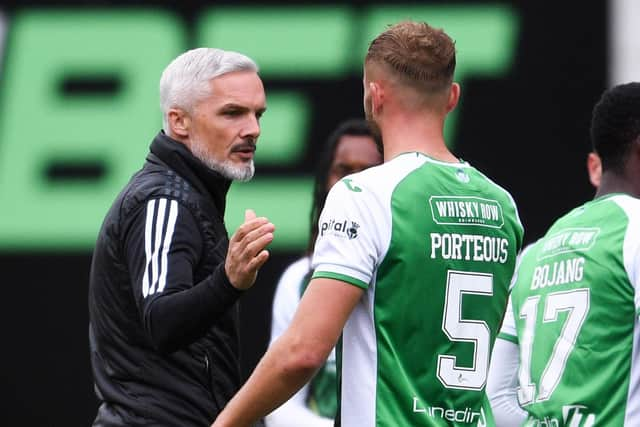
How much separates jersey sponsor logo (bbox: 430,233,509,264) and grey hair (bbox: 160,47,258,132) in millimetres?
895

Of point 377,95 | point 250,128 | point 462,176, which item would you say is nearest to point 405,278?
point 462,176

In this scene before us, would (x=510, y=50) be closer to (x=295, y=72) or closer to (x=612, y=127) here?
(x=295, y=72)

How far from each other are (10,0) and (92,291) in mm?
3451

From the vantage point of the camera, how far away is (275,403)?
2939 mm

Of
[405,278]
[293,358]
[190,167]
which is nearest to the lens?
[293,358]

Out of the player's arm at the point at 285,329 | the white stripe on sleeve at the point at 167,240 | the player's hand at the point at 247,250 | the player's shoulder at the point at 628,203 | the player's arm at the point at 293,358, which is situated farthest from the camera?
the player's arm at the point at 285,329

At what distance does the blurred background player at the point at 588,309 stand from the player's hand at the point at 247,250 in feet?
2.86

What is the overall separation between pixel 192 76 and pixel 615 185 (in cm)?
116

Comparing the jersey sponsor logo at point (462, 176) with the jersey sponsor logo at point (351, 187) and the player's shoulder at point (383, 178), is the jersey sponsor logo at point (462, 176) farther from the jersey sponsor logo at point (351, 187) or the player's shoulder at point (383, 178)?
the jersey sponsor logo at point (351, 187)

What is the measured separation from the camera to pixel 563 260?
3.64 m

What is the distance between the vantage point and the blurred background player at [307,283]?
15.5ft

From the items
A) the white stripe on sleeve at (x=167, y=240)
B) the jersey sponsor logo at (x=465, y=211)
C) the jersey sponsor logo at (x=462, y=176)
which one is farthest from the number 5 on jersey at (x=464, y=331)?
the white stripe on sleeve at (x=167, y=240)

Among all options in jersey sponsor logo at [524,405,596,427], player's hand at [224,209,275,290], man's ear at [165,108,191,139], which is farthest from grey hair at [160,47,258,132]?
jersey sponsor logo at [524,405,596,427]

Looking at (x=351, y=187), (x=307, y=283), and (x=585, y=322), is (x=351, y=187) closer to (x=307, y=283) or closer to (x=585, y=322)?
(x=585, y=322)
